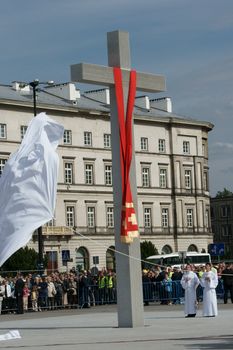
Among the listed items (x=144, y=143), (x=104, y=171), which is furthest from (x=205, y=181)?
(x=104, y=171)

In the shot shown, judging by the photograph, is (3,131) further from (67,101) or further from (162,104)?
(162,104)

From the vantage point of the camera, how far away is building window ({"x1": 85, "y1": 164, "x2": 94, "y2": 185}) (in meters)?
98.3

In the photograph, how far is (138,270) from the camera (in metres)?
23.9

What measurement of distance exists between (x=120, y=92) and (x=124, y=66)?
0.69 m

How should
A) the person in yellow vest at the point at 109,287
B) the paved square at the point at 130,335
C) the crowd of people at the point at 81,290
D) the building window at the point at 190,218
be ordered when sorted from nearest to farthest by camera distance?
the paved square at the point at 130,335 → the crowd of people at the point at 81,290 → the person in yellow vest at the point at 109,287 → the building window at the point at 190,218

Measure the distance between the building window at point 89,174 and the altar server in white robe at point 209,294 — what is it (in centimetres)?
6785

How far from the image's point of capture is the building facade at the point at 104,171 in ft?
303

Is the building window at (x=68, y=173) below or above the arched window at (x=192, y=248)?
above

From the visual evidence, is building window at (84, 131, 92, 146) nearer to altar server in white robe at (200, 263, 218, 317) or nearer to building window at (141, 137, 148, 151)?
building window at (141, 137, 148, 151)

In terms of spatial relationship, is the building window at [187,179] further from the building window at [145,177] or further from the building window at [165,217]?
the building window at [145,177]

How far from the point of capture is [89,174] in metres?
98.7

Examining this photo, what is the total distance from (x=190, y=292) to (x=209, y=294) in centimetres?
57

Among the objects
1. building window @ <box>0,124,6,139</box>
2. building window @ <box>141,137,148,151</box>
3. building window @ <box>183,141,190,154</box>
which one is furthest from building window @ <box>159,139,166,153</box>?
building window @ <box>0,124,6,139</box>

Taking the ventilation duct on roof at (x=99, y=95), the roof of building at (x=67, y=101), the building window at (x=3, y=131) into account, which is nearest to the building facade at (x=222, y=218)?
the roof of building at (x=67, y=101)
